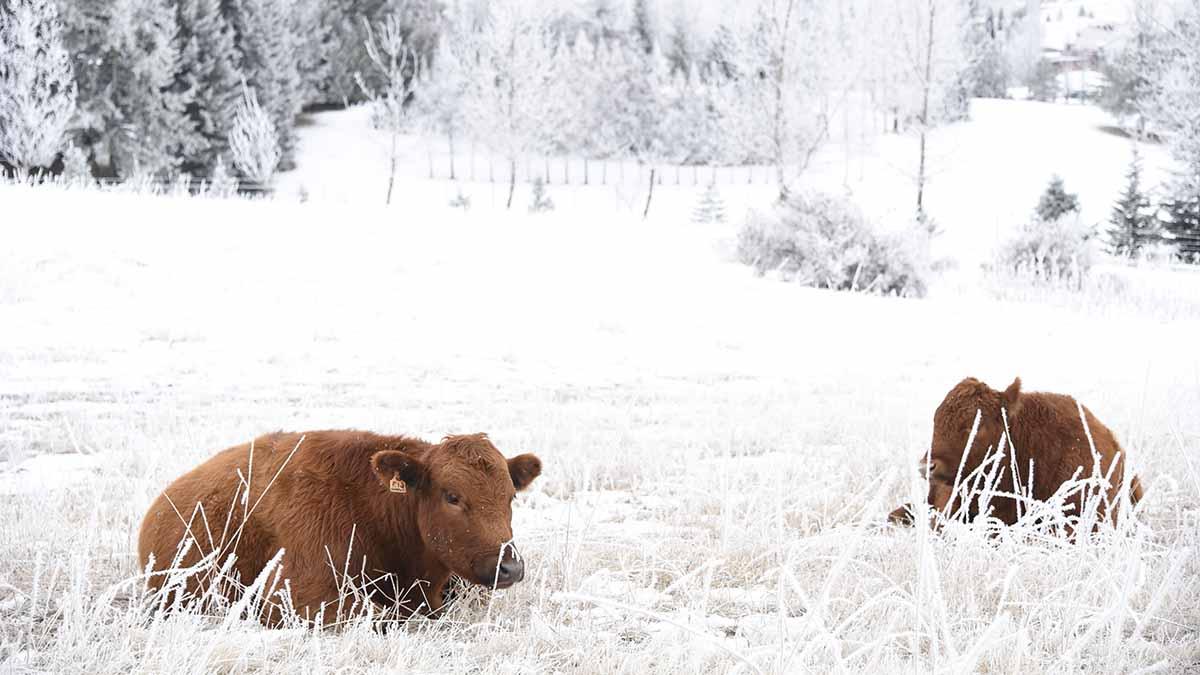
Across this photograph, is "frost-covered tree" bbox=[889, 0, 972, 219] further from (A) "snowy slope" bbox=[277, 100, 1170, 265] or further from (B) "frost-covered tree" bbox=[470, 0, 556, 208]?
(B) "frost-covered tree" bbox=[470, 0, 556, 208]

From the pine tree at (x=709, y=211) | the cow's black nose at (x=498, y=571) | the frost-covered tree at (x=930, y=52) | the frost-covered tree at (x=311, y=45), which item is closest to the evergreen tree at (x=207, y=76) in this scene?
the frost-covered tree at (x=311, y=45)

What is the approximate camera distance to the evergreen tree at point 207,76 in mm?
45938

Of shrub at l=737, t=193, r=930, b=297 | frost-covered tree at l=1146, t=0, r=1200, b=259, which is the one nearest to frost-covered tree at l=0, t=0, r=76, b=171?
shrub at l=737, t=193, r=930, b=297

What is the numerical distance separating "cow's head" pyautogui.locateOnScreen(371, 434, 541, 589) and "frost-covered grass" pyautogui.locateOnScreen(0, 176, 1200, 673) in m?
0.23

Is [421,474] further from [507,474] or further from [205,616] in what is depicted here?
[205,616]

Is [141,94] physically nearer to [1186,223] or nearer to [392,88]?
[392,88]

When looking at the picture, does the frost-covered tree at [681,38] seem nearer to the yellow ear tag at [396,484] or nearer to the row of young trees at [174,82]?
the row of young trees at [174,82]

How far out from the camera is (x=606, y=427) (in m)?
6.81

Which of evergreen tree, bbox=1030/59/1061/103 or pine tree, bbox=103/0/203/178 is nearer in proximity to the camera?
pine tree, bbox=103/0/203/178

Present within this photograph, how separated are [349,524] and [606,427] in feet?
12.1

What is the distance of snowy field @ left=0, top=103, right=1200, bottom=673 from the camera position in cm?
272

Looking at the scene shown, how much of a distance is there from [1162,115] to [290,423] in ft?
116

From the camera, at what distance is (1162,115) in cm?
3212

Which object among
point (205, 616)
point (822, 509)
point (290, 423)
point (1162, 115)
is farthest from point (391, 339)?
point (1162, 115)
